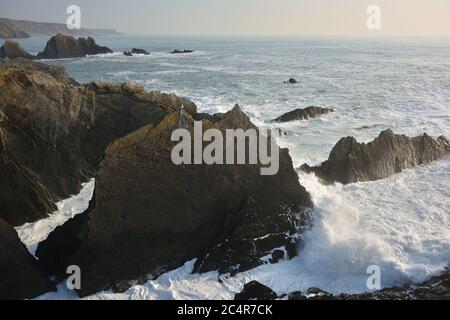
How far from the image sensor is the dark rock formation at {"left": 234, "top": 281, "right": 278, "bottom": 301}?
411 inches

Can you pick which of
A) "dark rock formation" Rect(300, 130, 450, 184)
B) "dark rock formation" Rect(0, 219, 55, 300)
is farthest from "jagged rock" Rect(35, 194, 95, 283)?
"dark rock formation" Rect(300, 130, 450, 184)

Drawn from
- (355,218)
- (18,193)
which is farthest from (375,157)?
(18,193)

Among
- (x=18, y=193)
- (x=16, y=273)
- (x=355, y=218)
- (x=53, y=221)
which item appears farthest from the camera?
(x=53, y=221)

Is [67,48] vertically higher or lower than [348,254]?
higher

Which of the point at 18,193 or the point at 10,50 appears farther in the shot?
the point at 10,50

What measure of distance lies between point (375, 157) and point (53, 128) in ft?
42.8

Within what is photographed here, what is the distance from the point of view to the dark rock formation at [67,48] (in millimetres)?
82812

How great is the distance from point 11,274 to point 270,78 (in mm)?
43890

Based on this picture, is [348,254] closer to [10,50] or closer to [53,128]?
[53,128]

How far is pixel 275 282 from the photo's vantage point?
1127cm

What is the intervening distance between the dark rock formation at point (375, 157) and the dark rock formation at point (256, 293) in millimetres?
6752

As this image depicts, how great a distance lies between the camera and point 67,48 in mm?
85812

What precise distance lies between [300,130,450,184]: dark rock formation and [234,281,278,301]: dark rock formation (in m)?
6.75

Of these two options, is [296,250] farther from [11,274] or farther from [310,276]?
[11,274]
